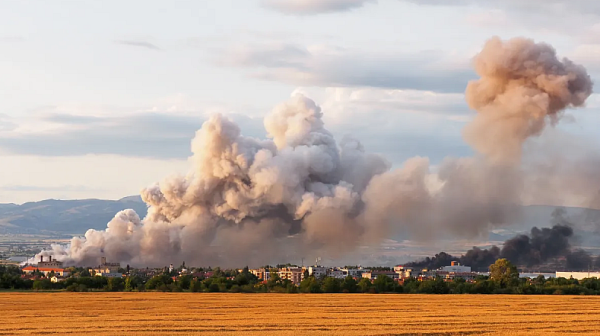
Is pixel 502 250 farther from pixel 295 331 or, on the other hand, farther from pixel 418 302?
pixel 295 331

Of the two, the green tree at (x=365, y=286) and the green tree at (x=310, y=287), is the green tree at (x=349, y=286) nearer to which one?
the green tree at (x=365, y=286)

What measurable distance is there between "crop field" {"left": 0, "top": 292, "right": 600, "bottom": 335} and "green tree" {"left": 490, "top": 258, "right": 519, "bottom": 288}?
2280 centimetres

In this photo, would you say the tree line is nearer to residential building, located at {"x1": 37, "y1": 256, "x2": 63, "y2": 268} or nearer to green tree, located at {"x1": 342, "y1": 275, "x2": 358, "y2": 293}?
green tree, located at {"x1": 342, "y1": 275, "x2": 358, "y2": 293}

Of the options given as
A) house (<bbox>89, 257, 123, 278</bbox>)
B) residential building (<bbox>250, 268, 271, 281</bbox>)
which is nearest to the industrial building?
house (<bbox>89, 257, 123, 278</bbox>)

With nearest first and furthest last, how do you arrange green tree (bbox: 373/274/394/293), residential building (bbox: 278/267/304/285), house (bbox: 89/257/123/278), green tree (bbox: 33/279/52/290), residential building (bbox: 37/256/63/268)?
green tree (bbox: 373/274/394/293)
green tree (bbox: 33/279/52/290)
house (bbox: 89/257/123/278)
residential building (bbox: 278/267/304/285)
residential building (bbox: 37/256/63/268)

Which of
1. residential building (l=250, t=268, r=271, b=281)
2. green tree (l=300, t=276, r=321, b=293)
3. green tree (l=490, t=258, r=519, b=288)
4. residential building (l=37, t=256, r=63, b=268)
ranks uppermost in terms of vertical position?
residential building (l=37, t=256, r=63, b=268)

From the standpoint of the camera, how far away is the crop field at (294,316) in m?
40.6

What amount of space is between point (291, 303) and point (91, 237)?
81940mm

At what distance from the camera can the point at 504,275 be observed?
99.4m

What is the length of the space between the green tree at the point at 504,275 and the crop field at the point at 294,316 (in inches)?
898

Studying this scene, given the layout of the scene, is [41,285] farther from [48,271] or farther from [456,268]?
[456,268]

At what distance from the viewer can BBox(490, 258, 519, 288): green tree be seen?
90387mm

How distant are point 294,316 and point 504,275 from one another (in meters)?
54.9

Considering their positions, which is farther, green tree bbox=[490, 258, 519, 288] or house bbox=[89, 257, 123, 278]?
house bbox=[89, 257, 123, 278]
